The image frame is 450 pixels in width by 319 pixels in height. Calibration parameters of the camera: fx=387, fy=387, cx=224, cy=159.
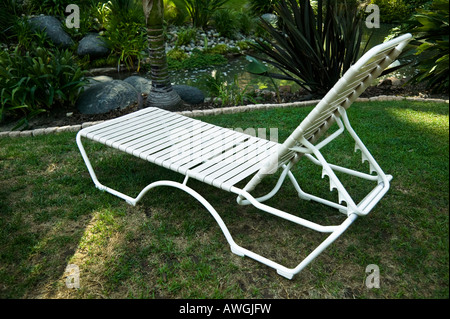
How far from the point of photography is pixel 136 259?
2.37 m

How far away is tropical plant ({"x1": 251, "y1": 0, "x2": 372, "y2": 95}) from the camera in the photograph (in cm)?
466

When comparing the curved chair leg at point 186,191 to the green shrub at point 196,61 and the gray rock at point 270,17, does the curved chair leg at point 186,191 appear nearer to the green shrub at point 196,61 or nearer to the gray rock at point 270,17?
the green shrub at point 196,61

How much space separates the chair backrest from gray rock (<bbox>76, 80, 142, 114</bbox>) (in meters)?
3.19

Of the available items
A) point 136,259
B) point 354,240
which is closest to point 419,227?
point 354,240

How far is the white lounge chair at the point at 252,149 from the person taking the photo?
2051 mm

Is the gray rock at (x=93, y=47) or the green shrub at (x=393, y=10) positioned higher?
the green shrub at (x=393, y=10)

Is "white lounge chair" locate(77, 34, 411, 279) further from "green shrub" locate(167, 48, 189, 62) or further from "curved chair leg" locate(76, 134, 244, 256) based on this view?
"green shrub" locate(167, 48, 189, 62)

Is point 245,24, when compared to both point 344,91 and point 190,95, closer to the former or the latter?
point 190,95

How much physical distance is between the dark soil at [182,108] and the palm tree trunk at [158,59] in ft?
0.57

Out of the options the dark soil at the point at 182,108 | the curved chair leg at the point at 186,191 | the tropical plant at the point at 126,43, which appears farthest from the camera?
the tropical plant at the point at 126,43

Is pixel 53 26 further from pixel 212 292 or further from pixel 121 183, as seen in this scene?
pixel 212 292

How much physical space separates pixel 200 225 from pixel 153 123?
3.69 ft

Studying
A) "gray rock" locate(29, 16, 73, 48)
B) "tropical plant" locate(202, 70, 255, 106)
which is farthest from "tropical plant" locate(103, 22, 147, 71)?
"tropical plant" locate(202, 70, 255, 106)

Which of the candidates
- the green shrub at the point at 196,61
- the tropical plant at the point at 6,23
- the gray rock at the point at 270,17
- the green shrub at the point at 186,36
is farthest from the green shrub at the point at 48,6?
the gray rock at the point at 270,17
